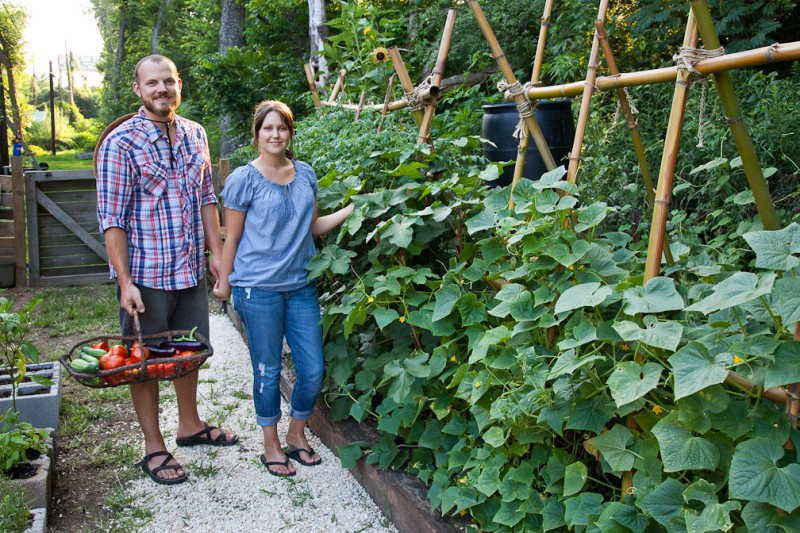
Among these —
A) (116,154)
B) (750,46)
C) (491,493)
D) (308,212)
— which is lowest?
(491,493)

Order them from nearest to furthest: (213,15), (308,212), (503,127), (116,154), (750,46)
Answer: (116,154)
(308,212)
(503,127)
(750,46)
(213,15)

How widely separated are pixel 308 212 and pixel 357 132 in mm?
1457

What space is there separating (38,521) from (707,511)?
7.33 ft

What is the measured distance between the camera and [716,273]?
2.25 meters

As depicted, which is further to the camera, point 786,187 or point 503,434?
point 786,187

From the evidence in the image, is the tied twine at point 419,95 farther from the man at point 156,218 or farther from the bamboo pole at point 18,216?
the bamboo pole at point 18,216

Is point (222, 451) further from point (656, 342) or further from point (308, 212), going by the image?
point (656, 342)

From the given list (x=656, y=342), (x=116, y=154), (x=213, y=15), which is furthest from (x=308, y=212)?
(x=213, y=15)

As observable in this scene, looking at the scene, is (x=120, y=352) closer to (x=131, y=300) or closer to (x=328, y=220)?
(x=131, y=300)

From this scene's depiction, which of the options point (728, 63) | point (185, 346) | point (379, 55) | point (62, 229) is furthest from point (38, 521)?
point (62, 229)

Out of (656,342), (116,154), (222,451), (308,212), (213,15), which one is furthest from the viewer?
(213,15)

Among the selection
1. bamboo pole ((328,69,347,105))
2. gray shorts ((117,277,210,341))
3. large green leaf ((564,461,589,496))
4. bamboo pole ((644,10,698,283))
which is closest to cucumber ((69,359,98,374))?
gray shorts ((117,277,210,341))

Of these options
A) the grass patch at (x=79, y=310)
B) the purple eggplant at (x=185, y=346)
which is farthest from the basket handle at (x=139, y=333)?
the grass patch at (x=79, y=310)

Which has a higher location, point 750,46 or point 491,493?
point 750,46
